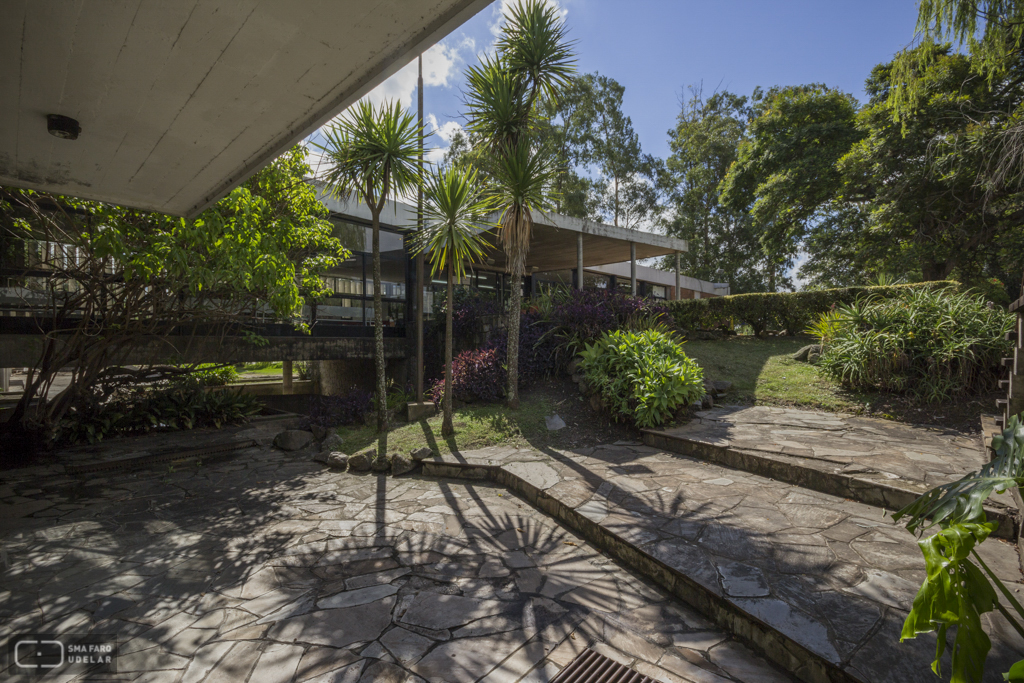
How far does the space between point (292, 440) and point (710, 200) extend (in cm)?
2404

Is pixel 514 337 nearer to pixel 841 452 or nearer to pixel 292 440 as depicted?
pixel 292 440

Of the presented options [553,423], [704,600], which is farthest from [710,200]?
[704,600]

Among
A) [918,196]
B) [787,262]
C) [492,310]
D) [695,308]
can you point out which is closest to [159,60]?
[492,310]

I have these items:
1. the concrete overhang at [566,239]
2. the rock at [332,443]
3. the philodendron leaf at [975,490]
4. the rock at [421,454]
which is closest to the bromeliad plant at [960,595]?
the philodendron leaf at [975,490]

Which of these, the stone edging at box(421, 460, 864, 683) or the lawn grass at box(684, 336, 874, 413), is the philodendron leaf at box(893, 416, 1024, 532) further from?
the lawn grass at box(684, 336, 874, 413)

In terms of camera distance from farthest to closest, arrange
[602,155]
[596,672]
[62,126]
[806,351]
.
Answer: [602,155] < [806,351] < [62,126] < [596,672]

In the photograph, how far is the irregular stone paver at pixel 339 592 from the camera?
2047 mm

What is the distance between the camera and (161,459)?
5.63 meters

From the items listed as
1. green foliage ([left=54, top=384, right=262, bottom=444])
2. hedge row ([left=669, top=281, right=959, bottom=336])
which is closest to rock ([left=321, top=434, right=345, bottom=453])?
green foliage ([left=54, top=384, right=262, bottom=444])

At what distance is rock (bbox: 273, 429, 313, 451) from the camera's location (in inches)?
246

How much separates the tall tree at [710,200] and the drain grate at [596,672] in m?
24.7

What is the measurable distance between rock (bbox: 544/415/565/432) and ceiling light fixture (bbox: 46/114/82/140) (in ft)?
16.8

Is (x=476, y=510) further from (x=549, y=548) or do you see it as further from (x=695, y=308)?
(x=695, y=308)

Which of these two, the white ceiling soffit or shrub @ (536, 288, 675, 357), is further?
shrub @ (536, 288, 675, 357)
